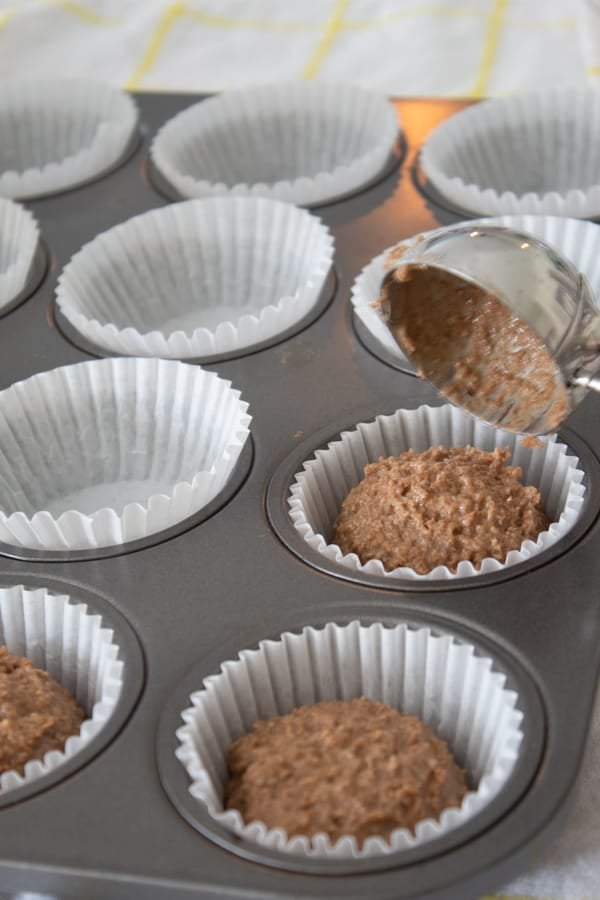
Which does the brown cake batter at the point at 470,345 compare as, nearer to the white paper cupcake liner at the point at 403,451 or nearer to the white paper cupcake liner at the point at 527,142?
the white paper cupcake liner at the point at 403,451

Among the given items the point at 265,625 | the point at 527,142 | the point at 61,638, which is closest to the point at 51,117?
the point at 527,142

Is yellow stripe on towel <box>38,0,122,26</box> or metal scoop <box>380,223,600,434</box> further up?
metal scoop <box>380,223,600,434</box>

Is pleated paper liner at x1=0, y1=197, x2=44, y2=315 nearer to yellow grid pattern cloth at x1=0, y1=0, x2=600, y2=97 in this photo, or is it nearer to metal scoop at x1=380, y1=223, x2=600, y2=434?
metal scoop at x1=380, y1=223, x2=600, y2=434

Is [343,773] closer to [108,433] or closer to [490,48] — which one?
[108,433]

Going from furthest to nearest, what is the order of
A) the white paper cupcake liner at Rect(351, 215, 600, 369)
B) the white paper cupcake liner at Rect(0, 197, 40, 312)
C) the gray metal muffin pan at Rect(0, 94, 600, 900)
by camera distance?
the white paper cupcake liner at Rect(0, 197, 40, 312) < the white paper cupcake liner at Rect(351, 215, 600, 369) < the gray metal muffin pan at Rect(0, 94, 600, 900)

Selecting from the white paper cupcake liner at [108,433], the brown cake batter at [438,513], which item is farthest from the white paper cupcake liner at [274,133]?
the brown cake batter at [438,513]

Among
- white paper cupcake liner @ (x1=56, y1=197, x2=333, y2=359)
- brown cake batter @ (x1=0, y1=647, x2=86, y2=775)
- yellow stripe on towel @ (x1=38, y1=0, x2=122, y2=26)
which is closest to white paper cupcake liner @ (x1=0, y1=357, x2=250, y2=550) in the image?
white paper cupcake liner @ (x1=56, y1=197, x2=333, y2=359)

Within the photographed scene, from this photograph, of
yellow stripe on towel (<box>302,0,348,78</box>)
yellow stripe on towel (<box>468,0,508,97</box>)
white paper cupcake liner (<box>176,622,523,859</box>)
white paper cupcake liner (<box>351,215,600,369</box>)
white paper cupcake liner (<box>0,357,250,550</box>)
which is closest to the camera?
white paper cupcake liner (<box>176,622,523,859</box>)

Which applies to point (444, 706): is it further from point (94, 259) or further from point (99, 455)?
point (94, 259)
